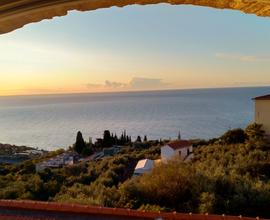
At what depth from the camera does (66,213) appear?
5.66 metres

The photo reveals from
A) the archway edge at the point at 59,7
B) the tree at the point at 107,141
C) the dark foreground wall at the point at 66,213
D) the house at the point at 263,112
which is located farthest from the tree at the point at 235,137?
the archway edge at the point at 59,7

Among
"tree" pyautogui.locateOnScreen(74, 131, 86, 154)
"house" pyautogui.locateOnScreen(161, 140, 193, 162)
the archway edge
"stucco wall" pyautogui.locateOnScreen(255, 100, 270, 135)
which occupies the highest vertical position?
the archway edge

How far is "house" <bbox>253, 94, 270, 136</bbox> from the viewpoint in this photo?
17516mm

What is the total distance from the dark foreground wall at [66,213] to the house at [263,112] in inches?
536

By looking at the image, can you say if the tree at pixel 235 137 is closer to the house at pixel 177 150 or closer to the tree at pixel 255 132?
the tree at pixel 255 132

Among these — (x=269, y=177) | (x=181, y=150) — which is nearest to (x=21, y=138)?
(x=181, y=150)

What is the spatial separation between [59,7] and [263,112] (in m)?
17.7

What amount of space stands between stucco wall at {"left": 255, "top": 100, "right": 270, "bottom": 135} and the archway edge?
56.1 ft

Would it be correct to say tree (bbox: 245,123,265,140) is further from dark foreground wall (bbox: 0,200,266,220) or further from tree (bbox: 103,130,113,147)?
tree (bbox: 103,130,113,147)

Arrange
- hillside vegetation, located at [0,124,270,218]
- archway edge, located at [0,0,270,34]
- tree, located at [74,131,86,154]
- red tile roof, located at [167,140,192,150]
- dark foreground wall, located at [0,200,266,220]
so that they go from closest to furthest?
1. archway edge, located at [0,0,270,34]
2. dark foreground wall, located at [0,200,266,220]
3. hillside vegetation, located at [0,124,270,218]
4. red tile roof, located at [167,140,192,150]
5. tree, located at [74,131,86,154]

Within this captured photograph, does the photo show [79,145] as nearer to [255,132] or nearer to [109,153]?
[109,153]

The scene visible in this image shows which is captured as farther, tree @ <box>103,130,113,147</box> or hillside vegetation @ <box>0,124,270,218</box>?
tree @ <box>103,130,113,147</box>

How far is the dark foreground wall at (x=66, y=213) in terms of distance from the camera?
531 cm

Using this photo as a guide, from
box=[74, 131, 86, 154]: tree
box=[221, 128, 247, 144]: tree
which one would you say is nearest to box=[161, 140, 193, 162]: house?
box=[221, 128, 247, 144]: tree
